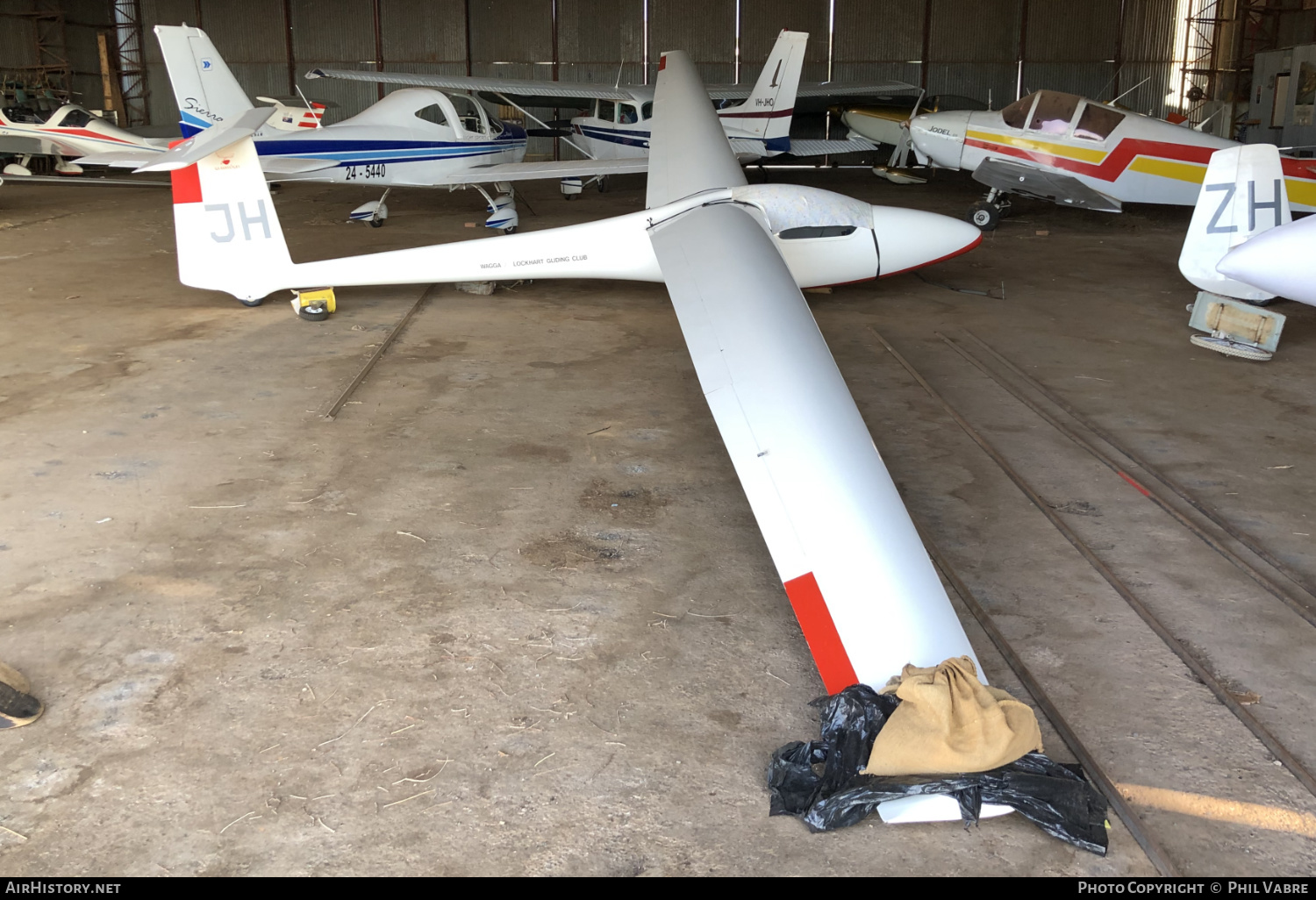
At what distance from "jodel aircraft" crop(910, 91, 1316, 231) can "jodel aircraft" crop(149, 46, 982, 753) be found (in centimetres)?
430

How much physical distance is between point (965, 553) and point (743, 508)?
1214 millimetres

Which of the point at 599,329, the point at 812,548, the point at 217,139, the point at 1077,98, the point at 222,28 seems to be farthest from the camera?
the point at 222,28

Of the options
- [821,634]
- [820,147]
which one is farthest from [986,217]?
[821,634]

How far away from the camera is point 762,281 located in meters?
4.79

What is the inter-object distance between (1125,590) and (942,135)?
11.2 m

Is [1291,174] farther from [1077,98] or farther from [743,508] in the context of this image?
[743,508]

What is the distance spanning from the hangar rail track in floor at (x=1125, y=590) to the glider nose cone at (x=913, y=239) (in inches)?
92.6

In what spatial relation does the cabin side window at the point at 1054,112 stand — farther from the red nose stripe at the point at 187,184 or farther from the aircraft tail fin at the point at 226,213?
the red nose stripe at the point at 187,184

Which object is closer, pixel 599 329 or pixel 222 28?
pixel 599 329

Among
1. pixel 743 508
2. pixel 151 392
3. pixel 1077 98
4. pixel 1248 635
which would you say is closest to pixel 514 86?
pixel 1077 98

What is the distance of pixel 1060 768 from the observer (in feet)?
9.86

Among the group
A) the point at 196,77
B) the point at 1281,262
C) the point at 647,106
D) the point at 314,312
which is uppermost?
the point at 196,77

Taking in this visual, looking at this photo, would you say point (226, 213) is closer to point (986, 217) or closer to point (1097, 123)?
point (986, 217)

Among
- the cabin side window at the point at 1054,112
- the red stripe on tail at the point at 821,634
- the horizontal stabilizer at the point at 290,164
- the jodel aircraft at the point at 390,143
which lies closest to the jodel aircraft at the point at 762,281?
the red stripe on tail at the point at 821,634
